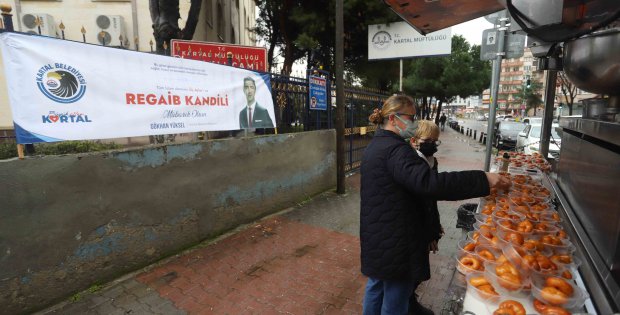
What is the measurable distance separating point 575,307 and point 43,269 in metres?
4.02

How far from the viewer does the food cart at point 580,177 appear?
1.35 m

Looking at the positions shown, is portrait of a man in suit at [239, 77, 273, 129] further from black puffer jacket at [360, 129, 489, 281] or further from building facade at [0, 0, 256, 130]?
building facade at [0, 0, 256, 130]

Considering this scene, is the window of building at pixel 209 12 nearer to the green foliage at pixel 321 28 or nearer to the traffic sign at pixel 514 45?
the green foliage at pixel 321 28

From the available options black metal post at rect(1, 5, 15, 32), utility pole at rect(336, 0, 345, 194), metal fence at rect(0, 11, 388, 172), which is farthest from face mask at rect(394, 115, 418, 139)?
utility pole at rect(336, 0, 345, 194)

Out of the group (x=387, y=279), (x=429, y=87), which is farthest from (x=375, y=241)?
(x=429, y=87)

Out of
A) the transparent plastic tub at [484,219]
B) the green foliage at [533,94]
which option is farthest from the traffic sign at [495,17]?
the green foliage at [533,94]

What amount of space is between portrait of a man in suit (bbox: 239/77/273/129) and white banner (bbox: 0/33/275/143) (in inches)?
10.0

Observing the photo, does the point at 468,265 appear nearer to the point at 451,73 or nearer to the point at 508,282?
the point at 508,282

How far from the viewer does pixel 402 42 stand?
476 inches

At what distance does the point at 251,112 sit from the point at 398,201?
3685 millimetres

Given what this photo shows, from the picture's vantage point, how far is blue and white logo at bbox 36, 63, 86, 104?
121 inches

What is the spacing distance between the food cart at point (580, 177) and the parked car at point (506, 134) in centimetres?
1291

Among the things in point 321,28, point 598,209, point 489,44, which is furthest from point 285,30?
point 598,209

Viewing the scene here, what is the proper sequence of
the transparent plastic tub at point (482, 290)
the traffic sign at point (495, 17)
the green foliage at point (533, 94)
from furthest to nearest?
the green foliage at point (533, 94)
the traffic sign at point (495, 17)
the transparent plastic tub at point (482, 290)
